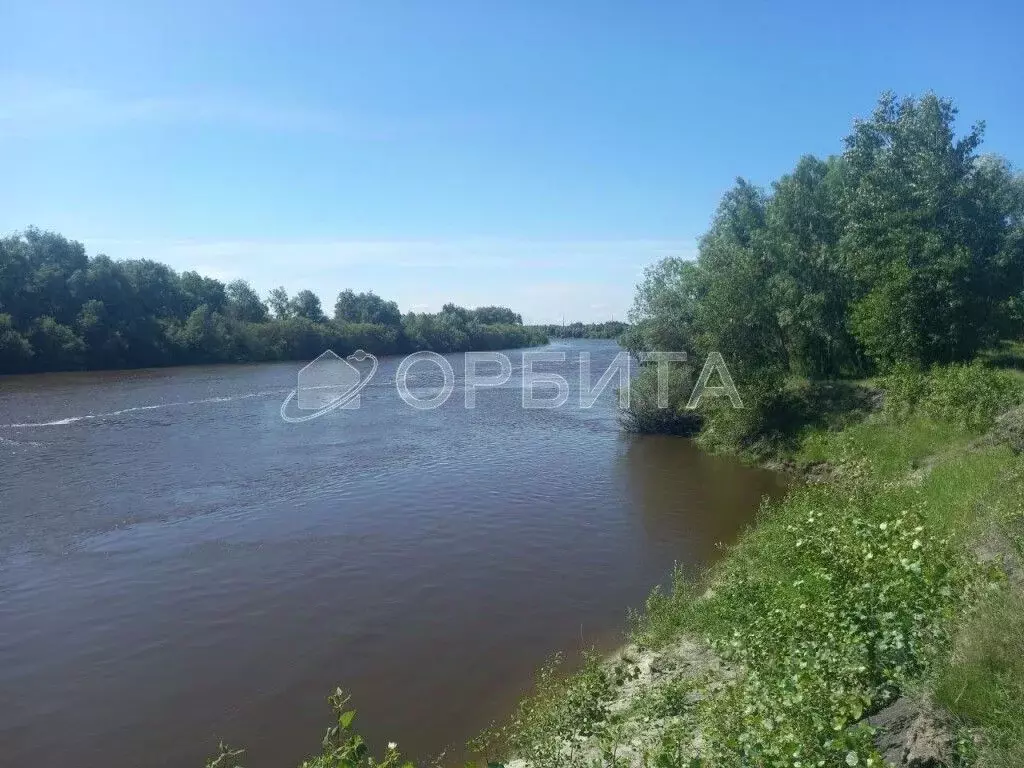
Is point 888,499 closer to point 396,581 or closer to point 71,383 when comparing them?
point 396,581

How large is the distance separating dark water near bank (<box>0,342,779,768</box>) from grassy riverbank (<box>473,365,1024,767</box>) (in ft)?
5.76

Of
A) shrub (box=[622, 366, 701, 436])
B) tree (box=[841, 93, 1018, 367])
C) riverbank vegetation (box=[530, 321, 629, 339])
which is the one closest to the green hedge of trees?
tree (box=[841, 93, 1018, 367])

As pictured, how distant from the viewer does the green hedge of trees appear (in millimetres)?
20297

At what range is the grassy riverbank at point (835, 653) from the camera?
4.60 m

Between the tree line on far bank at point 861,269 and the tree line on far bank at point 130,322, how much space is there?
5151 cm

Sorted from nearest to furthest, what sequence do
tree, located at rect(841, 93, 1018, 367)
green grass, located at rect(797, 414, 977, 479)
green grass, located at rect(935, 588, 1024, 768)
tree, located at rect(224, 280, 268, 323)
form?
green grass, located at rect(935, 588, 1024, 768)
green grass, located at rect(797, 414, 977, 479)
tree, located at rect(841, 93, 1018, 367)
tree, located at rect(224, 280, 268, 323)

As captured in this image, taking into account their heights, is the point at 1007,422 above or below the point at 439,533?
above

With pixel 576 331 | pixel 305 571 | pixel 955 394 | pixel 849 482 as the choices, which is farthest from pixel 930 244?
pixel 576 331

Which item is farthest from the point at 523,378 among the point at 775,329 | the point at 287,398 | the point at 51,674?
the point at 51,674

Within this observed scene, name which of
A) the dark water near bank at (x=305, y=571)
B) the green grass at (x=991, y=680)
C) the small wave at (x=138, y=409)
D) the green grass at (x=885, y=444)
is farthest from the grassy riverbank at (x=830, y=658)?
the small wave at (x=138, y=409)

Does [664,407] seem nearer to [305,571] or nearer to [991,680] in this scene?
[305,571]

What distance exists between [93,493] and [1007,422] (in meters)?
22.8

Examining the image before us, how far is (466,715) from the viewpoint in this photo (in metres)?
8.69

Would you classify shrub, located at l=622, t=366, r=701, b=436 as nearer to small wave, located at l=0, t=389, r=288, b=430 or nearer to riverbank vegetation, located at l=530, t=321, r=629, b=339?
small wave, located at l=0, t=389, r=288, b=430
